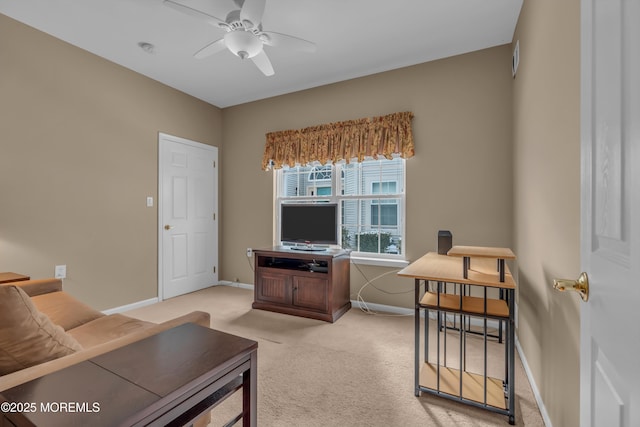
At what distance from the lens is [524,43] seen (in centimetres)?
224

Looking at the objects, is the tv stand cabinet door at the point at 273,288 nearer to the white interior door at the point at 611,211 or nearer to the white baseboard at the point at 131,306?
the white baseboard at the point at 131,306

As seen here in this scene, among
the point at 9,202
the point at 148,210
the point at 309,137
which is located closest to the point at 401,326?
the point at 309,137

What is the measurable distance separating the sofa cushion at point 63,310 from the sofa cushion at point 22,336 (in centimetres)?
101

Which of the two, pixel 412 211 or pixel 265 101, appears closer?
pixel 412 211

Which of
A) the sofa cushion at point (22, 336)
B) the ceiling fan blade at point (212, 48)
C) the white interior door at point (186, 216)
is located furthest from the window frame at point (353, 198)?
the sofa cushion at point (22, 336)

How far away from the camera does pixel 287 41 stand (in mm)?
2389

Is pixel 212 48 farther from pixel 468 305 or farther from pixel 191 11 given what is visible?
pixel 468 305

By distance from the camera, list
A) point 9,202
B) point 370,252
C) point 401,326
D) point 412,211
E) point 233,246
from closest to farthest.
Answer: point 9,202 → point 401,326 → point 412,211 → point 370,252 → point 233,246

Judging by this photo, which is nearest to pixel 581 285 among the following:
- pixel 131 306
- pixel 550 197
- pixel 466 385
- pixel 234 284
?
pixel 550 197

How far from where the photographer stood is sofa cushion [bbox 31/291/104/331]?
6.09ft

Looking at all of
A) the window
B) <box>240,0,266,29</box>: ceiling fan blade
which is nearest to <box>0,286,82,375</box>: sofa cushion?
<box>240,0,266,29</box>: ceiling fan blade

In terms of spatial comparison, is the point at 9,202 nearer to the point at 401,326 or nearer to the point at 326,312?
the point at 326,312

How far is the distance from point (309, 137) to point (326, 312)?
2129 millimetres

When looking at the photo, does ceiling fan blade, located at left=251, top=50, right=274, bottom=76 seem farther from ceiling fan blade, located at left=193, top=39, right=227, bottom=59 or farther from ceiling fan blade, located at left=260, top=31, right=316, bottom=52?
ceiling fan blade, located at left=193, top=39, right=227, bottom=59
